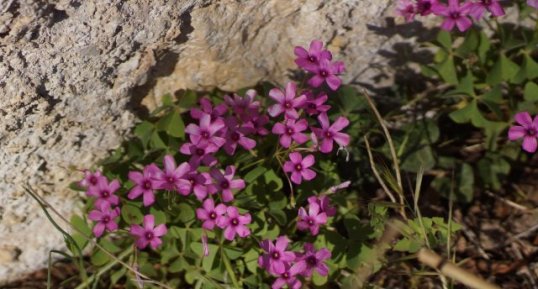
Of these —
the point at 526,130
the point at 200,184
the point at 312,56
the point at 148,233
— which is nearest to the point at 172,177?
the point at 200,184

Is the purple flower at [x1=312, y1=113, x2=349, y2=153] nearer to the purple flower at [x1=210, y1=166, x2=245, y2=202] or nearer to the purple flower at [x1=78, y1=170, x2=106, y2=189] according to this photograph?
the purple flower at [x1=210, y1=166, x2=245, y2=202]

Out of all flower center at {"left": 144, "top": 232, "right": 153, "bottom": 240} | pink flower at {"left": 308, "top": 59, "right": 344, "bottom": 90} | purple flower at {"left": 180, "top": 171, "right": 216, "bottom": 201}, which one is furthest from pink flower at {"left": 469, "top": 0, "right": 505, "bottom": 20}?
flower center at {"left": 144, "top": 232, "right": 153, "bottom": 240}

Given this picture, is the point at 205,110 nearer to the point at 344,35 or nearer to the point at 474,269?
the point at 344,35

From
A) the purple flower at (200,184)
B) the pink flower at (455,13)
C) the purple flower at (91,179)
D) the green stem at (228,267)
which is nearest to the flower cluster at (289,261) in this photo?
the green stem at (228,267)

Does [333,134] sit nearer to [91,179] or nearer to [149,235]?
[149,235]

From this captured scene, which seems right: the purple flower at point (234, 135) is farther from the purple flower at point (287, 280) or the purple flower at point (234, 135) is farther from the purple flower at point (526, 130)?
the purple flower at point (526, 130)

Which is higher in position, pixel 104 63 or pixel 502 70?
pixel 104 63
